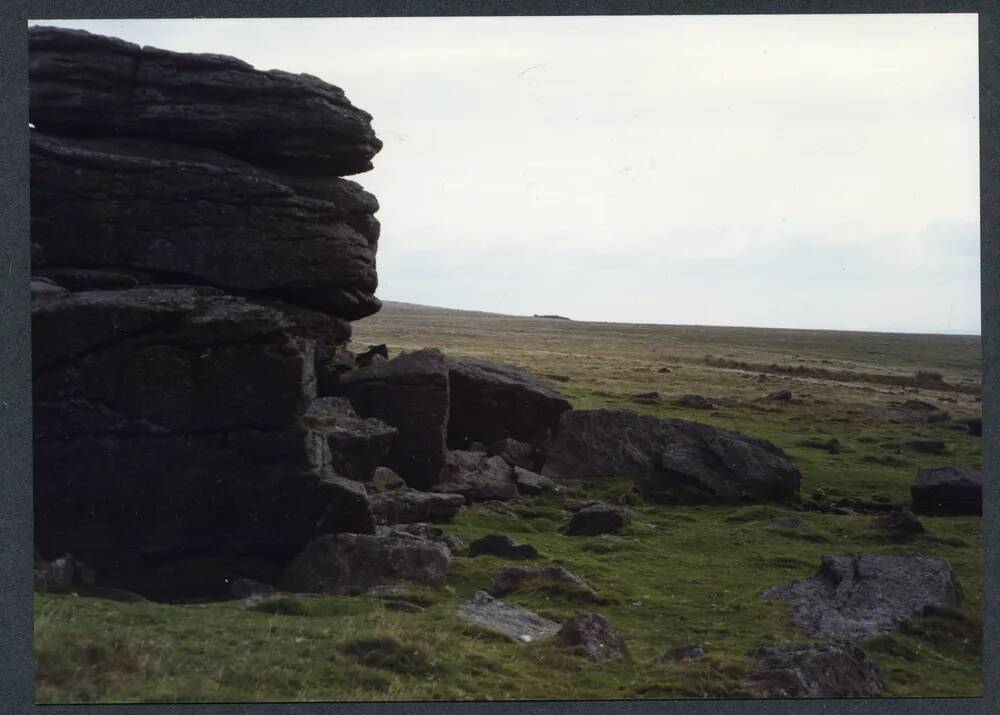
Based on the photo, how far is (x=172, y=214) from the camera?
19.9 metres

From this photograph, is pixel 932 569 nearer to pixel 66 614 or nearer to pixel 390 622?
pixel 390 622

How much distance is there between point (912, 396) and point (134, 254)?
Answer: 16686mm

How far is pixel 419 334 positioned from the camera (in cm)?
5997

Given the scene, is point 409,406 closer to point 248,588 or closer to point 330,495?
point 330,495

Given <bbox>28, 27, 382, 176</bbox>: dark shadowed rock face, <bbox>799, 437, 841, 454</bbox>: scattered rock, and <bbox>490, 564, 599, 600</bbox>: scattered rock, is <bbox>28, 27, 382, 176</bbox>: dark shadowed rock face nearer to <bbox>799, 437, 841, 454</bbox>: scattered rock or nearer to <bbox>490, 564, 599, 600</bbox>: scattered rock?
<bbox>490, 564, 599, 600</bbox>: scattered rock

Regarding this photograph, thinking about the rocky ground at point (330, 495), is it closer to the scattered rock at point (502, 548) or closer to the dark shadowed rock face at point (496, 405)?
the scattered rock at point (502, 548)

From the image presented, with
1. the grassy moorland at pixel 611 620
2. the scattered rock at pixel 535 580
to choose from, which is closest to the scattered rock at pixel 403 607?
the grassy moorland at pixel 611 620


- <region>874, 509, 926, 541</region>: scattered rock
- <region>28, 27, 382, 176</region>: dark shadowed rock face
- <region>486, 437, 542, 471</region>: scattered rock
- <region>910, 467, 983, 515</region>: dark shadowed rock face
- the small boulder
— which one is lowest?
the small boulder

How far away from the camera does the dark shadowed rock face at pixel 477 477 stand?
957 inches

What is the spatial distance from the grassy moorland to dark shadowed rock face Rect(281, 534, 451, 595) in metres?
0.55

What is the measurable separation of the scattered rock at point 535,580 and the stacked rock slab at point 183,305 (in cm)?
266

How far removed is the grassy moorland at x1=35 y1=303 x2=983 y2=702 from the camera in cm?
1505

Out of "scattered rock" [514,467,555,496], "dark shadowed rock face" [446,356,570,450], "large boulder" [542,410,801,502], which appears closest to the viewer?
"large boulder" [542,410,801,502]

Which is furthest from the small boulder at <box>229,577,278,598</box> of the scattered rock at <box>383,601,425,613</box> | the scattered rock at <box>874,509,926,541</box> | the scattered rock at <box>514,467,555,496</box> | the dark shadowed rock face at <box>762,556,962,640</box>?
the scattered rock at <box>874,509,926,541</box>
